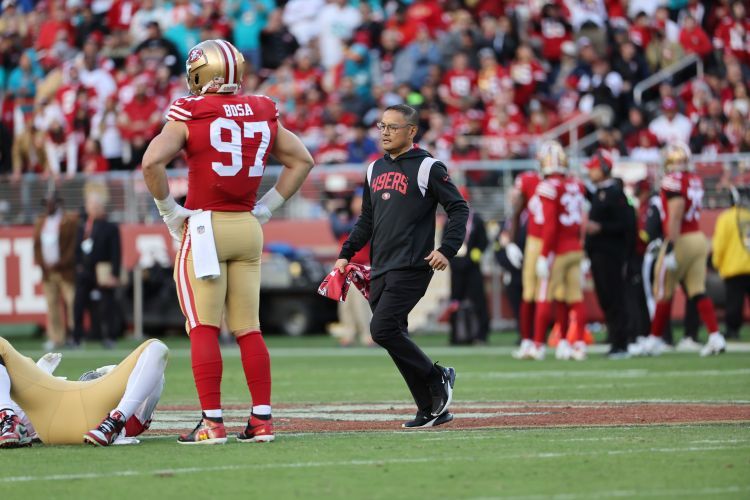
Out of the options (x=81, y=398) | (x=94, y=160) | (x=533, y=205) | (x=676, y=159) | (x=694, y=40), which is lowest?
(x=81, y=398)

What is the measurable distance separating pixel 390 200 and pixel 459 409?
1952 mm

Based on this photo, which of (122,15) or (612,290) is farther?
(122,15)

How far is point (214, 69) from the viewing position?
322 inches

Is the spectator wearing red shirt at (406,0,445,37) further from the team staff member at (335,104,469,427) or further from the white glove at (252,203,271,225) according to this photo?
the white glove at (252,203,271,225)

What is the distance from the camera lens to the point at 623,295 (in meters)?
16.5

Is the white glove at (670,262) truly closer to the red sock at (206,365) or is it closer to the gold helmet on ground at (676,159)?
the gold helmet on ground at (676,159)

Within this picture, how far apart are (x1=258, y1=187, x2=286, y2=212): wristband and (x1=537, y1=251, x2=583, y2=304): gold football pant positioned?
8042 mm

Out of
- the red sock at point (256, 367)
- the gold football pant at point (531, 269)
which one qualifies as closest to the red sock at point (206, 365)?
the red sock at point (256, 367)

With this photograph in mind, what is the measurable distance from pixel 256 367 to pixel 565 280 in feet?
28.3

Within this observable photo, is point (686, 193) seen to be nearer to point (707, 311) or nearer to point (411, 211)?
point (707, 311)

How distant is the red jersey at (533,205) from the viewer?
54.0 ft

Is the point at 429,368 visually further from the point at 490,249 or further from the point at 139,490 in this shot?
the point at 490,249

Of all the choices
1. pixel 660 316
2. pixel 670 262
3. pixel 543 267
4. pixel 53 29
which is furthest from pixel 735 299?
pixel 53 29

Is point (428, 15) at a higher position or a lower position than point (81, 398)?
higher
